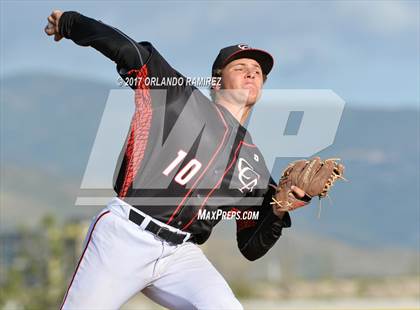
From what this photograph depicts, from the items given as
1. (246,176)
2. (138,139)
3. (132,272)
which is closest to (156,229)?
(132,272)

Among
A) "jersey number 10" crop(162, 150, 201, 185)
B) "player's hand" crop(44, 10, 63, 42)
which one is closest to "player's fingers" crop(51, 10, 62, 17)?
"player's hand" crop(44, 10, 63, 42)

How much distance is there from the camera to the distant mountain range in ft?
148

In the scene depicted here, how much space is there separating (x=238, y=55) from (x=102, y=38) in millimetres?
1076

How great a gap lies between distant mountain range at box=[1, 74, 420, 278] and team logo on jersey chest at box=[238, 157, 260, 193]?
0.80 meters

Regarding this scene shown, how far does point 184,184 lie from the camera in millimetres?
4980

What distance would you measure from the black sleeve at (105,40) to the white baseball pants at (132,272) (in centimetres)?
82

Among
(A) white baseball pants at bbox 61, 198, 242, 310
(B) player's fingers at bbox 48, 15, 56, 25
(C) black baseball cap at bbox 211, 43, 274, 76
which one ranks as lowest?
(A) white baseball pants at bbox 61, 198, 242, 310

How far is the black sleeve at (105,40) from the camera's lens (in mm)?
4699

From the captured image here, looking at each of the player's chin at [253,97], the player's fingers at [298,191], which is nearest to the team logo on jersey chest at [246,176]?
the player's fingers at [298,191]

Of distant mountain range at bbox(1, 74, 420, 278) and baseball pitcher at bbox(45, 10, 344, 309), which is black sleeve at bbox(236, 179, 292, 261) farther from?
distant mountain range at bbox(1, 74, 420, 278)

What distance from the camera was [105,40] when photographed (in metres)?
4.69

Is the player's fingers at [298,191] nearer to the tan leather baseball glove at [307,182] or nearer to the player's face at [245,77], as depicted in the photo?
the tan leather baseball glove at [307,182]

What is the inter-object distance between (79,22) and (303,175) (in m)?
1.68

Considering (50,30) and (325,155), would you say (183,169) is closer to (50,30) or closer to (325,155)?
(50,30)
